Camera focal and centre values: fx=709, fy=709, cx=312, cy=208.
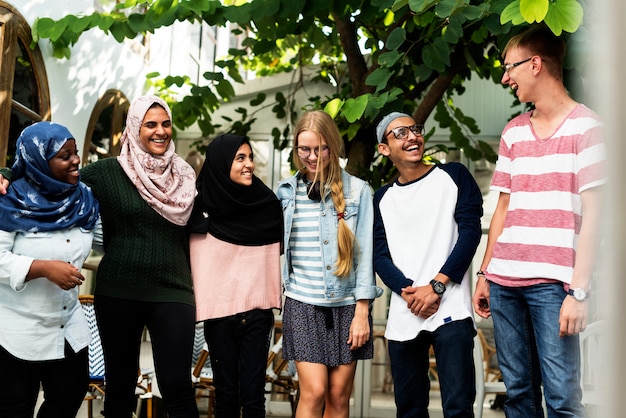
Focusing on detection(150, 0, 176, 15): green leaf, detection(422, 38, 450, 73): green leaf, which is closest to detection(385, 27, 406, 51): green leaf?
detection(422, 38, 450, 73): green leaf

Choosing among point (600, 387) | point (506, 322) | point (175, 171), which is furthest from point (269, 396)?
point (600, 387)

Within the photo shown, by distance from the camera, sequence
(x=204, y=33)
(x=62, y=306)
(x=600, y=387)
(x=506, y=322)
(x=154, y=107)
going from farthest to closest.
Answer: (x=204, y=33), (x=154, y=107), (x=62, y=306), (x=506, y=322), (x=600, y=387)

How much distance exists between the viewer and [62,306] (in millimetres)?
2656

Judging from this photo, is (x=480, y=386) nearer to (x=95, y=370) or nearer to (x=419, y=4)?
(x=95, y=370)

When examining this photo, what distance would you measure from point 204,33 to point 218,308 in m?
6.06

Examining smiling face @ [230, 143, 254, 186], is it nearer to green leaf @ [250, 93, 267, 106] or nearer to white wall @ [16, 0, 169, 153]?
white wall @ [16, 0, 169, 153]

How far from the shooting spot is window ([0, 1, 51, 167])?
446 centimetres

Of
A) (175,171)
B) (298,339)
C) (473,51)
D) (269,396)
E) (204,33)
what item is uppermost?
(204,33)

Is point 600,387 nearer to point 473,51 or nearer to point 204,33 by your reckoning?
point 473,51

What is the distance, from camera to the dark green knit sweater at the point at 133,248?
Answer: 2.80 metres

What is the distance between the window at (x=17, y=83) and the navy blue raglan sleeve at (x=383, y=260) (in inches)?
101

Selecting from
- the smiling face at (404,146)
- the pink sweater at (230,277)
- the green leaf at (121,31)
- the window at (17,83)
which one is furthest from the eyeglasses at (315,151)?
the window at (17,83)

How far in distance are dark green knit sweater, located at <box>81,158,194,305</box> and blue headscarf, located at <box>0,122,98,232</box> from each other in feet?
0.68

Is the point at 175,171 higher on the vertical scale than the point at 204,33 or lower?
lower
